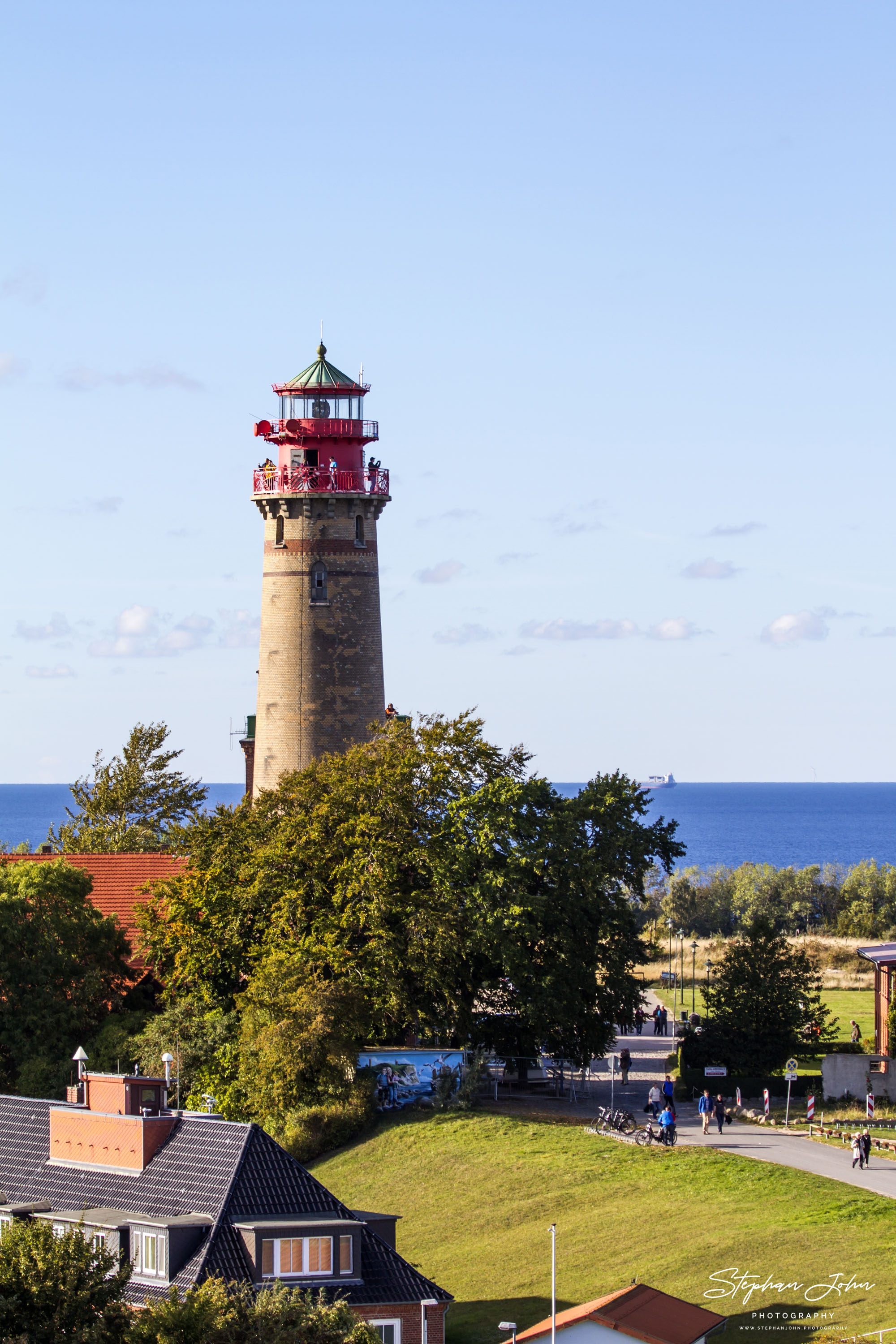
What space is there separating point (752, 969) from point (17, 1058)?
22.1 metres

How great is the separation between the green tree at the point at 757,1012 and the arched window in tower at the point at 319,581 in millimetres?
17441

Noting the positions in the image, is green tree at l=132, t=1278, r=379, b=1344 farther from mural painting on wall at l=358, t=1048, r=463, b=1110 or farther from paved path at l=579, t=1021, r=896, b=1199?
mural painting on wall at l=358, t=1048, r=463, b=1110

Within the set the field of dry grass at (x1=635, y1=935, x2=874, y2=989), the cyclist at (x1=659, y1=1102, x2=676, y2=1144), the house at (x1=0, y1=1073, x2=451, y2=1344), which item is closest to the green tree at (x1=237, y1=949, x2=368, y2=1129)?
the cyclist at (x1=659, y1=1102, x2=676, y2=1144)

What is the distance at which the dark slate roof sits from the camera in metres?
29.9

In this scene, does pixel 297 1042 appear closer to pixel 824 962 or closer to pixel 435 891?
pixel 435 891

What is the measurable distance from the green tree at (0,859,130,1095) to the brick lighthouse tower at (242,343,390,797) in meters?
7.11

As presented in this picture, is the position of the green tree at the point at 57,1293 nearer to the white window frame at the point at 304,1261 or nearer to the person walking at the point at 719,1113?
the white window frame at the point at 304,1261

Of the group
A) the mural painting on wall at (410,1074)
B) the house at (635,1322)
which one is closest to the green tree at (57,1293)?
the house at (635,1322)

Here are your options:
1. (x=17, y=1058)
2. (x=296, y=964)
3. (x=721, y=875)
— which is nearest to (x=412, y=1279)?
(x=296, y=964)

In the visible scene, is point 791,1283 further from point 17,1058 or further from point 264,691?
point 264,691

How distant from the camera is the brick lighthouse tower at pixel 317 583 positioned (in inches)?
2285

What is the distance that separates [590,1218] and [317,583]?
25.6 metres

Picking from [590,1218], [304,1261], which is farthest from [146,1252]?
[590,1218]

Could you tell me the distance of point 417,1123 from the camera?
4725 centimetres
